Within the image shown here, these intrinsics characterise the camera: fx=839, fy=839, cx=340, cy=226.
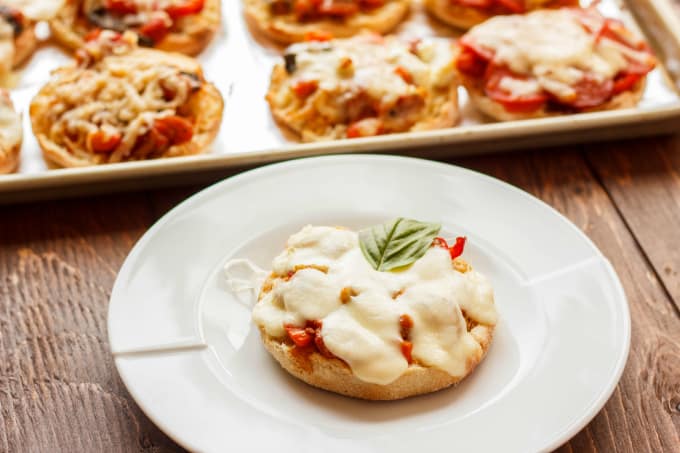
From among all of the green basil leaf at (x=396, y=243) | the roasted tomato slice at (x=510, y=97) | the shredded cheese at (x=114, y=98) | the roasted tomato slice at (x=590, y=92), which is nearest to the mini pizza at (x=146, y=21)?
the shredded cheese at (x=114, y=98)

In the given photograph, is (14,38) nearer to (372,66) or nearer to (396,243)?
(372,66)

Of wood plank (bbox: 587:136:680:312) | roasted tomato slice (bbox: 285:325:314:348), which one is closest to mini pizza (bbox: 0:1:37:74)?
roasted tomato slice (bbox: 285:325:314:348)

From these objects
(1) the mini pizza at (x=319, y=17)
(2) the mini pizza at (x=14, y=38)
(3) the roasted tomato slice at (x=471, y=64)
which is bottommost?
(3) the roasted tomato slice at (x=471, y=64)

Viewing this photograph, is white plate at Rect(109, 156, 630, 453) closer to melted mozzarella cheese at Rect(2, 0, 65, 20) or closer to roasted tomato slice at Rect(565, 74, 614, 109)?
roasted tomato slice at Rect(565, 74, 614, 109)

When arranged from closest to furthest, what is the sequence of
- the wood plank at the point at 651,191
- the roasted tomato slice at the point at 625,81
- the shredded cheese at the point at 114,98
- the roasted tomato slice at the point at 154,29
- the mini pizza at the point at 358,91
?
1. the wood plank at the point at 651,191
2. the shredded cheese at the point at 114,98
3. the mini pizza at the point at 358,91
4. the roasted tomato slice at the point at 625,81
5. the roasted tomato slice at the point at 154,29

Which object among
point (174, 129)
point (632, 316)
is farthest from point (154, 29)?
point (632, 316)

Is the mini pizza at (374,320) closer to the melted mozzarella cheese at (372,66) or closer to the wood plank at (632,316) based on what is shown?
the wood plank at (632,316)
